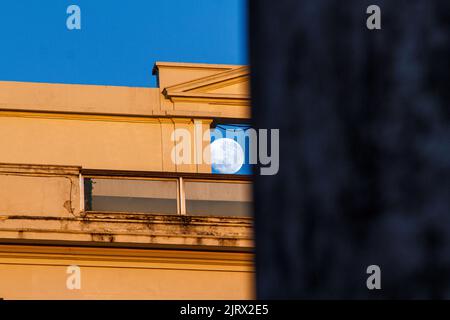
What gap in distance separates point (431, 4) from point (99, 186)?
15.0 m

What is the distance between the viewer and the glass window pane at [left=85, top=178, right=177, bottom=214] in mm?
15523

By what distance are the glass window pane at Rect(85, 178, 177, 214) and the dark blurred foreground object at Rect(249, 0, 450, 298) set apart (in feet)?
48.6

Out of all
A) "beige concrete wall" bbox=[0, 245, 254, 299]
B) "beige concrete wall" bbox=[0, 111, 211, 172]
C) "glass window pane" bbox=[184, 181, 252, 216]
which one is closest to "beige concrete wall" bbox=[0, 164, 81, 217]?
"beige concrete wall" bbox=[0, 245, 254, 299]

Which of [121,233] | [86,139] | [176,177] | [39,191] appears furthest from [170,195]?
[86,139]

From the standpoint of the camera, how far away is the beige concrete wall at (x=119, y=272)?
14.9 m

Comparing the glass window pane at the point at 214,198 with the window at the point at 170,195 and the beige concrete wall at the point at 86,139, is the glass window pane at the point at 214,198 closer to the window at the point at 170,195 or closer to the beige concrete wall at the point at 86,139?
the window at the point at 170,195

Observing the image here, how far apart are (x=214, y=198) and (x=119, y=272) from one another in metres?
1.65

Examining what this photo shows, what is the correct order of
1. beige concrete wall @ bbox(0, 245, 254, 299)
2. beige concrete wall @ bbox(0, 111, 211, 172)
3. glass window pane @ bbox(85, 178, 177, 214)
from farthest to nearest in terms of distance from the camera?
beige concrete wall @ bbox(0, 111, 211, 172), glass window pane @ bbox(85, 178, 177, 214), beige concrete wall @ bbox(0, 245, 254, 299)

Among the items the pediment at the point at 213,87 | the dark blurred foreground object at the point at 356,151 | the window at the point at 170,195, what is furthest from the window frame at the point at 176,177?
the dark blurred foreground object at the point at 356,151

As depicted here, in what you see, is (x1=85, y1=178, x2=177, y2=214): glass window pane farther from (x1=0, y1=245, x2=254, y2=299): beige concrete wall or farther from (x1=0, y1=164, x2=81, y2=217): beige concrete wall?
(x1=0, y1=245, x2=254, y2=299): beige concrete wall
